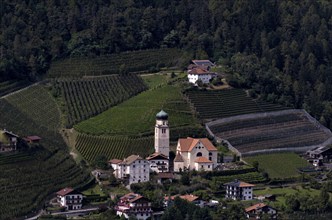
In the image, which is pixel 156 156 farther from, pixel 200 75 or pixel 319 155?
pixel 200 75

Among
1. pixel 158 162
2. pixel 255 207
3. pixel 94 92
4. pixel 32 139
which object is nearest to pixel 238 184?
pixel 255 207

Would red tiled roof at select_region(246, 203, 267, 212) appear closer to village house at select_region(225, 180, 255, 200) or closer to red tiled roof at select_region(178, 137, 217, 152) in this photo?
village house at select_region(225, 180, 255, 200)

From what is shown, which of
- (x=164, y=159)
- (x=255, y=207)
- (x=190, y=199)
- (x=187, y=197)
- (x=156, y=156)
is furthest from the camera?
(x=164, y=159)

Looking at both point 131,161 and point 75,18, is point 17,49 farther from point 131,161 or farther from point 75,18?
point 131,161

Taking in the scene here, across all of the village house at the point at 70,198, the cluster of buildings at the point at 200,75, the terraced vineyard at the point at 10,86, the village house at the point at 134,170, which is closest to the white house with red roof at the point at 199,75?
the cluster of buildings at the point at 200,75

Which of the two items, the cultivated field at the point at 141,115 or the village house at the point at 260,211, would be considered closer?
the village house at the point at 260,211

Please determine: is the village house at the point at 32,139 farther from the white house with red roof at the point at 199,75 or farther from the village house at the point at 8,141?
the white house with red roof at the point at 199,75

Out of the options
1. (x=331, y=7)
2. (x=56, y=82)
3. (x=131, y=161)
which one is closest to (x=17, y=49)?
(x=56, y=82)
